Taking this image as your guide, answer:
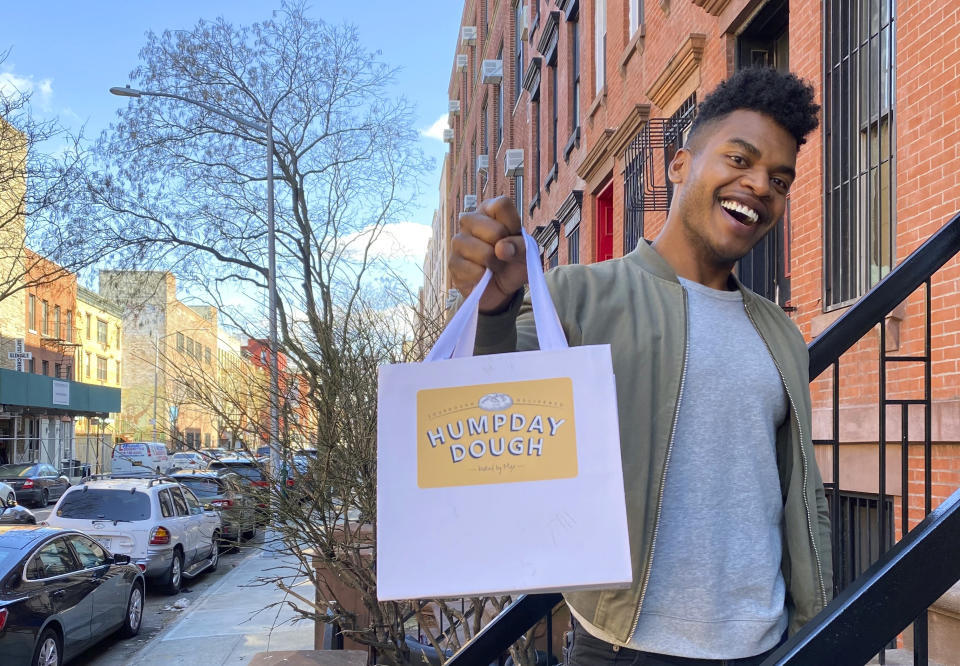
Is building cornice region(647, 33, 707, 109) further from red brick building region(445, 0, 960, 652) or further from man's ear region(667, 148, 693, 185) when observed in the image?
man's ear region(667, 148, 693, 185)

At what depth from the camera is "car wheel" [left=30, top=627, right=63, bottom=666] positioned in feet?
28.1

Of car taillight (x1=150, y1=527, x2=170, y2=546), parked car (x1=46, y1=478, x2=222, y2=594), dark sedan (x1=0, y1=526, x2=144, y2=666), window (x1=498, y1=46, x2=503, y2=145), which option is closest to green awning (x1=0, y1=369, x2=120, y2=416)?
window (x1=498, y1=46, x2=503, y2=145)

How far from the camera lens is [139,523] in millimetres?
14062

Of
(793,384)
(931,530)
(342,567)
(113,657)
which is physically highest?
(793,384)

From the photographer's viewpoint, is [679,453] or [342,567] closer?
[679,453]

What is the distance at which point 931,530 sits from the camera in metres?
1.72

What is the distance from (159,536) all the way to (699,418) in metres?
13.4

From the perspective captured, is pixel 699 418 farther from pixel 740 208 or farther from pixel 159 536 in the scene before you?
pixel 159 536

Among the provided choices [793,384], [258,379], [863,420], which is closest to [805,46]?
[863,420]

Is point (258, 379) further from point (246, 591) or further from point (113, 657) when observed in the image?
point (246, 591)

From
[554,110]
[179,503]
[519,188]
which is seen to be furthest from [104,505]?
[519,188]

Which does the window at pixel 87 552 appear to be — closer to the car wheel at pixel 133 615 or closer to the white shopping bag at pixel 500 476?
the car wheel at pixel 133 615

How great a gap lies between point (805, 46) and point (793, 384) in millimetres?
5915

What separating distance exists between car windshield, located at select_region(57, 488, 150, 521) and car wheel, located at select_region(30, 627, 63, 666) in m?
5.21
